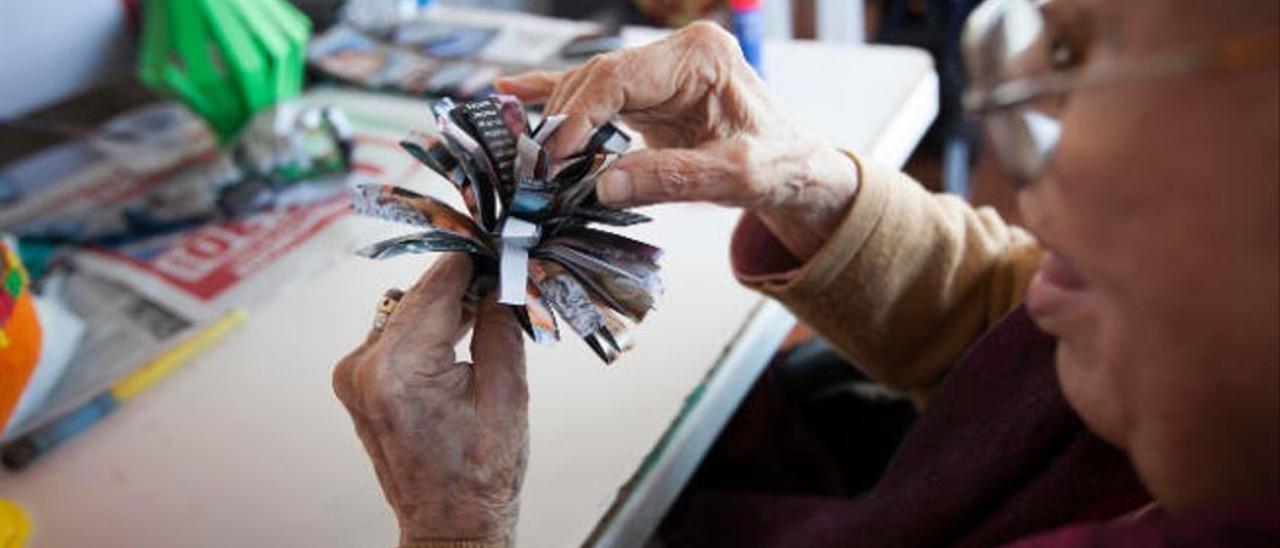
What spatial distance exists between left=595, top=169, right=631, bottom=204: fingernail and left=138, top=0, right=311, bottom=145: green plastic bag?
0.60 meters

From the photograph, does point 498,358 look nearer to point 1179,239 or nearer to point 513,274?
point 513,274

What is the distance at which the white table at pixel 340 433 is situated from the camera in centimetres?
64

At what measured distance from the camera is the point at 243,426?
2.35ft

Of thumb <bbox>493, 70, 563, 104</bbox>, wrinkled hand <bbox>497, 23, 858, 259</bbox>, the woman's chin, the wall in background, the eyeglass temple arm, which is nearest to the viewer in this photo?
the eyeglass temple arm

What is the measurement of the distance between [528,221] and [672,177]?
0.09 meters

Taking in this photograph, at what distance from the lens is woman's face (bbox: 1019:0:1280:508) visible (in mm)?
374

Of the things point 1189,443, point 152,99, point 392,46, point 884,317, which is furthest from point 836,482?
point 152,99

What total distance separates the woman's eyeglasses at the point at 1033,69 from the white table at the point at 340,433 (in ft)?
0.97

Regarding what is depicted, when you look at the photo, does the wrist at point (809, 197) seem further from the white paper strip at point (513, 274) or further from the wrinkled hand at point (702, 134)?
the white paper strip at point (513, 274)

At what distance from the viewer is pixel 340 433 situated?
698mm

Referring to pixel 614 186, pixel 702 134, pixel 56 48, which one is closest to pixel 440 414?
pixel 614 186

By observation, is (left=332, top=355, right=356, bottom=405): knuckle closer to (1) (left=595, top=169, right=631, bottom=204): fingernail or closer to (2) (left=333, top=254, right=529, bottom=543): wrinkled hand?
(2) (left=333, top=254, right=529, bottom=543): wrinkled hand

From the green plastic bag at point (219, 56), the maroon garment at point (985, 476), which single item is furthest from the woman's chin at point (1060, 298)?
the green plastic bag at point (219, 56)

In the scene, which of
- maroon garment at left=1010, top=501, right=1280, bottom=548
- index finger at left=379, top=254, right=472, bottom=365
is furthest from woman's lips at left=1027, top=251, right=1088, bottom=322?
index finger at left=379, top=254, right=472, bottom=365
